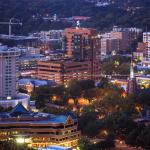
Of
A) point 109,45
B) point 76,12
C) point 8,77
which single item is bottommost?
point 8,77

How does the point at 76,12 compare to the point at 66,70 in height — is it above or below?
above

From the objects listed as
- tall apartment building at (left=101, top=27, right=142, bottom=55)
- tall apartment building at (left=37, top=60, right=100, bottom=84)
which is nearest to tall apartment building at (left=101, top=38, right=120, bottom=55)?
tall apartment building at (left=101, top=27, right=142, bottom=55)

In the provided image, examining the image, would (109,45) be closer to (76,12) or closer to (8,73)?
(76,12)

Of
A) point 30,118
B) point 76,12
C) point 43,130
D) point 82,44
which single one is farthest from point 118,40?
point 43,130

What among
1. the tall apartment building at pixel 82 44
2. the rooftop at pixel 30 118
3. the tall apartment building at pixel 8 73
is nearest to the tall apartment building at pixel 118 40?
the tall apartment building at pixel 82 44

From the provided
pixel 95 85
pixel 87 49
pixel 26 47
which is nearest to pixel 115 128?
pixel 95 85
